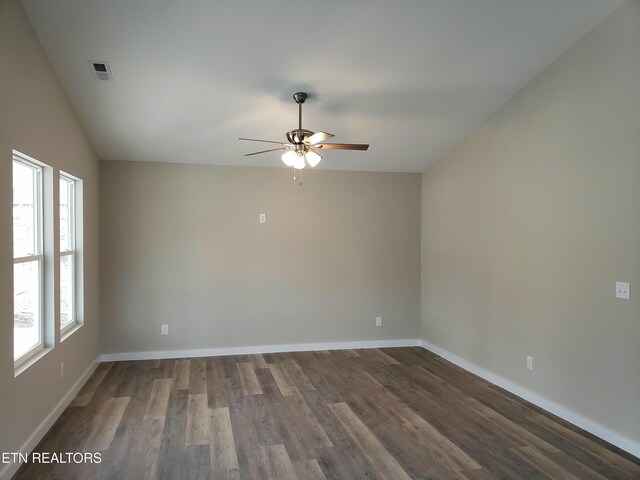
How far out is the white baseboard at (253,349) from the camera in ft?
16.6

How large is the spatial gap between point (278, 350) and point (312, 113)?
2956 mm

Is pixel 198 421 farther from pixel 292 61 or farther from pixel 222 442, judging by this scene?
pixel 292 61

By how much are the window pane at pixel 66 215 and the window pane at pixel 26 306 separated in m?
0.77

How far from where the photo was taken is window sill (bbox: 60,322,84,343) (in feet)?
12.0

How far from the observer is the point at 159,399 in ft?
12.7

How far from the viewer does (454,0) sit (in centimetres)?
280

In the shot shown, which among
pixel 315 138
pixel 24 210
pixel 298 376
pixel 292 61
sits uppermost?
pixel 292 61

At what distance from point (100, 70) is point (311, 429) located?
319 cm

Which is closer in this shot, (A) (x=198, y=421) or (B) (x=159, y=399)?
(A) (x=198, y=421)

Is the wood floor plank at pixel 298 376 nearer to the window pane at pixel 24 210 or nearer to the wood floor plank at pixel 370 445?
the wood floor plank at pixel 370 445

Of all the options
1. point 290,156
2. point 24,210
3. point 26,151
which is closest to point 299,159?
point 290,156

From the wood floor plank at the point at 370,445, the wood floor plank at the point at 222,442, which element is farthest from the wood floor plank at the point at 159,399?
the wood floor plank at the point at 370,445

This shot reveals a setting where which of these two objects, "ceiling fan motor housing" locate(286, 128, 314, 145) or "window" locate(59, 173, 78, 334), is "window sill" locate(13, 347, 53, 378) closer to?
"window" locate(59, 173, 78, 334)

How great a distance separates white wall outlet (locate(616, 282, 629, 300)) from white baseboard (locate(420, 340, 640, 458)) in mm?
972
